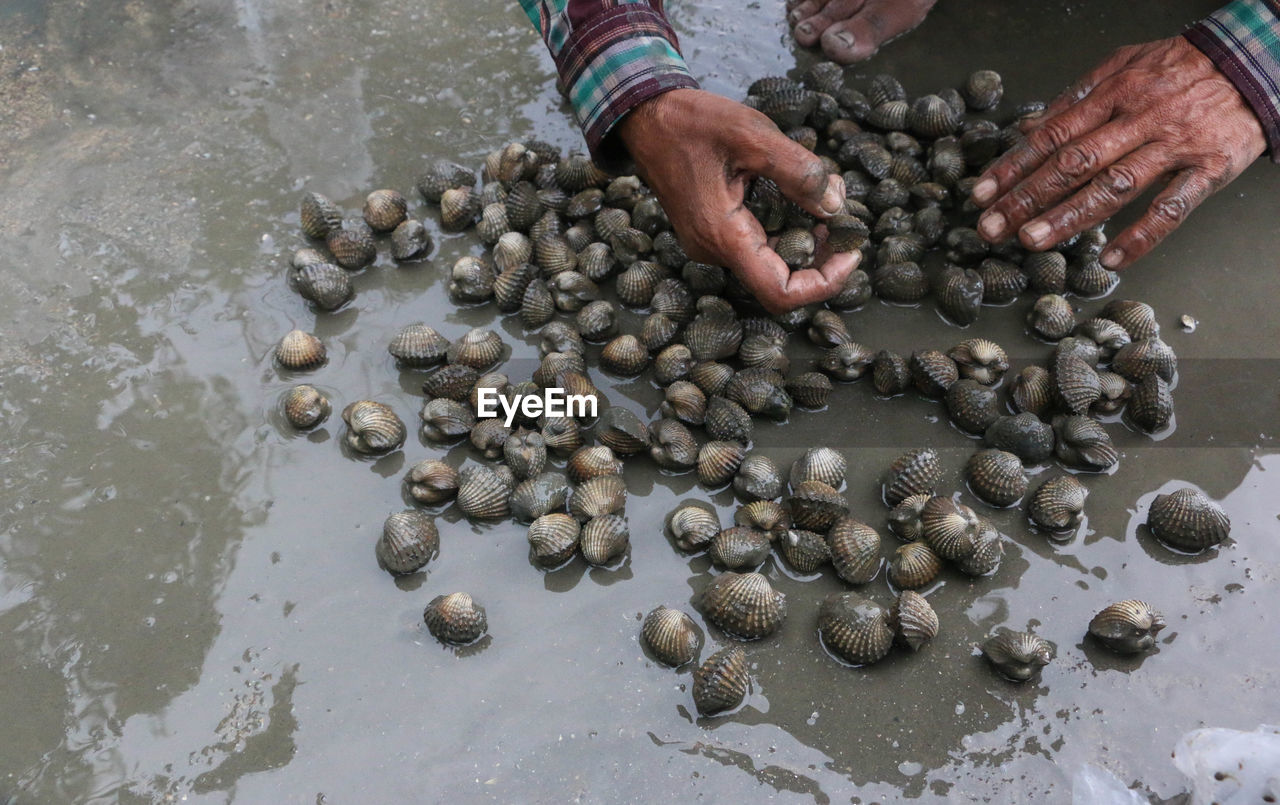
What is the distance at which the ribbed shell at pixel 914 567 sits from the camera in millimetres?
2863

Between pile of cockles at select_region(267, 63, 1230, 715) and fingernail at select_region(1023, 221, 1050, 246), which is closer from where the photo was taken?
pile of cockles at select_region(267, 63, 1230, 715)

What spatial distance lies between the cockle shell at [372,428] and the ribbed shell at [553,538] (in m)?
0.70

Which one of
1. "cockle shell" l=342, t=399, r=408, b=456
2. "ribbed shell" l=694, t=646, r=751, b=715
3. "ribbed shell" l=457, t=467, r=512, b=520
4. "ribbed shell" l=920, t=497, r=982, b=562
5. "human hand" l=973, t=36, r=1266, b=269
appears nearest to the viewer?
"ribbed shell" l=694, t=646, r=751, b=715

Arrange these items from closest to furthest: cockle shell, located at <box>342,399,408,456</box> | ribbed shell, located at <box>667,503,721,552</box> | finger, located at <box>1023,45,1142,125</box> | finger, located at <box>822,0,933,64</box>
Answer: ribbed shell, located at <box>667,503,721,552</box> < cockle shell, located at <box>342,399,408,456</box> < finger, located at <box>1023,45,1142,125</box> < finger, located at <box>822,0,933,64</box>

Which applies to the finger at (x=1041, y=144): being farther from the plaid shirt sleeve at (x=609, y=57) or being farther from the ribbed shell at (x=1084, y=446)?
the plaid shirt sleeve at (x=609, y=57)

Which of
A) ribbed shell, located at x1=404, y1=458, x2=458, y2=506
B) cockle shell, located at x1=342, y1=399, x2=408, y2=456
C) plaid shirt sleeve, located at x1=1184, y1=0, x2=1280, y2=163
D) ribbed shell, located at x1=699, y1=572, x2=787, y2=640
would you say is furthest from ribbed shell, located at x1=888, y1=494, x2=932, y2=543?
plaid shirt sleeve, located at x1=1184, y1=0, x2=1280, y2=163

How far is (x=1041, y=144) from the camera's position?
353cm

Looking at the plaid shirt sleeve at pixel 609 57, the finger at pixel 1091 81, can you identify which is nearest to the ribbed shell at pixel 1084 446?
the finger at pixel 1091 81

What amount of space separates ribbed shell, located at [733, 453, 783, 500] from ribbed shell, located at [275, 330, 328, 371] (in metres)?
1.81

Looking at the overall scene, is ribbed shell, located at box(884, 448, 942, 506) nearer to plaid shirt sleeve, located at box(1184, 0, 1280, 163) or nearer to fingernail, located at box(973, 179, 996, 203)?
fingernail, located at box(973, 179, 996, 203)

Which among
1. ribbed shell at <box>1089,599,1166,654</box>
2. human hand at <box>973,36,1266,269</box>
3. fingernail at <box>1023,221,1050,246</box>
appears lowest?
ribbed shell at <box>1089,599,1166,654</box>

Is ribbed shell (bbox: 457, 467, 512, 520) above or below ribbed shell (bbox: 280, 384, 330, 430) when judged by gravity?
above

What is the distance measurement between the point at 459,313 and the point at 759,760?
2.25 meters

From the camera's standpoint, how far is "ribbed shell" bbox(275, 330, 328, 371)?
3510 mm
